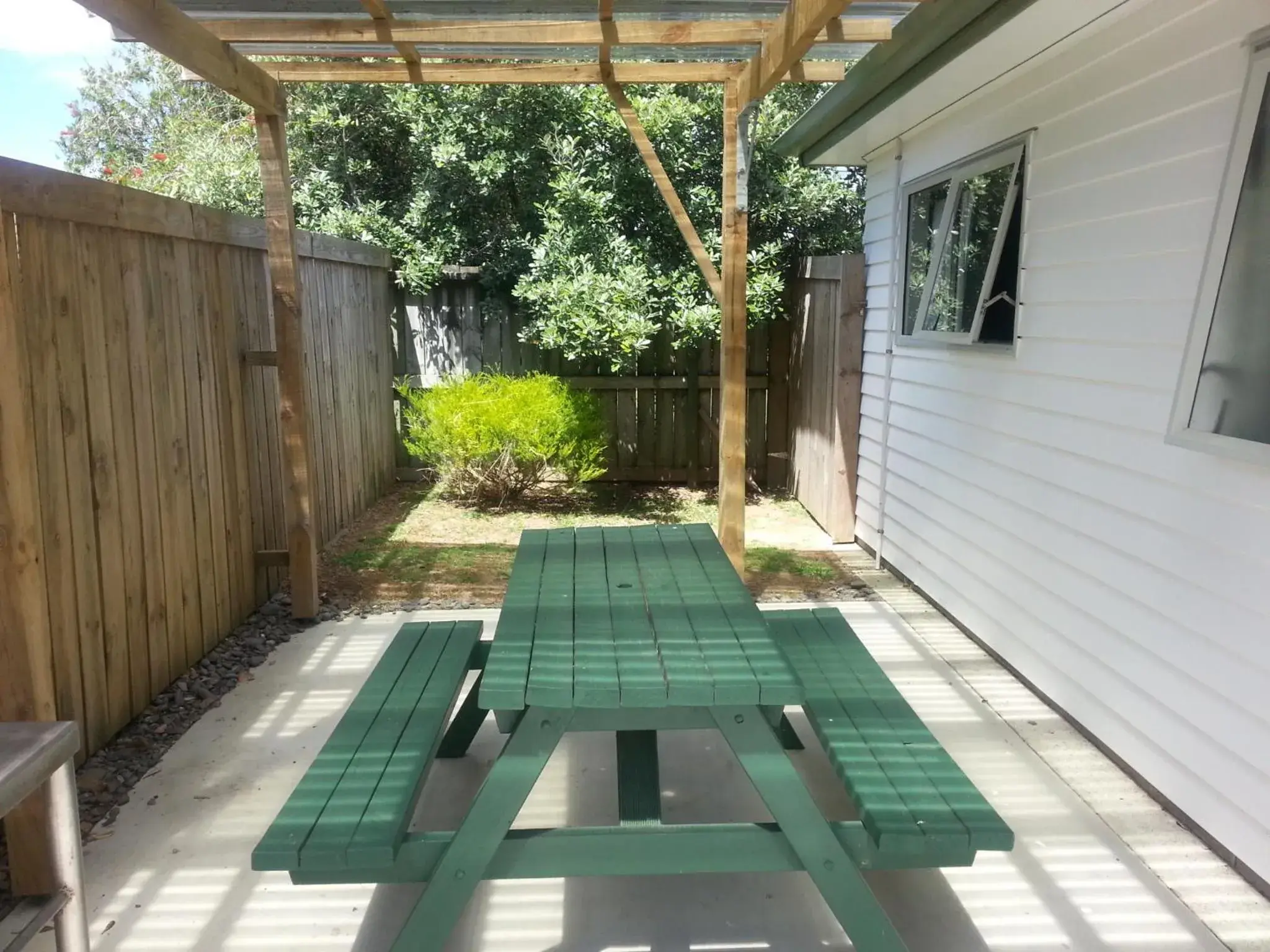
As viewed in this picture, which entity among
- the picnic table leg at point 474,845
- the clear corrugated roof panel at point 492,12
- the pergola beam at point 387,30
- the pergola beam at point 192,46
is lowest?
the picnic table leg at point 474,845

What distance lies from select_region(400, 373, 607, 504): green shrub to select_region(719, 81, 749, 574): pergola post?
2.44 meters

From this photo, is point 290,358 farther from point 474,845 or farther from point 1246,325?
point 1246,325

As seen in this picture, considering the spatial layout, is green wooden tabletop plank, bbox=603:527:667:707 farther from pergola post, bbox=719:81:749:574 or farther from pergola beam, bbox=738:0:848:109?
pergola beam, bbox=738:0:848:109

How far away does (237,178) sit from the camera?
401 inches

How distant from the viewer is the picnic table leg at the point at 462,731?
327cm

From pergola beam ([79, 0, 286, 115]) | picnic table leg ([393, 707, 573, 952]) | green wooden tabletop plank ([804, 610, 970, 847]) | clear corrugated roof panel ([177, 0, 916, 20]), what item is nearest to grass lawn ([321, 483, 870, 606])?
green wooden tabletop plank ([804, 610, 970, 847])

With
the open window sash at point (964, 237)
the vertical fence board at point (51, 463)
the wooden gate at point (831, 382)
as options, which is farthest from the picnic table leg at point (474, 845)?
the wooden gate at point (831, 382)

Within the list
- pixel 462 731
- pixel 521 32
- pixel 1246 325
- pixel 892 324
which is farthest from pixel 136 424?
pixel 892 324

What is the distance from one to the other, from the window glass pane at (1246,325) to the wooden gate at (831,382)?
3668 mm

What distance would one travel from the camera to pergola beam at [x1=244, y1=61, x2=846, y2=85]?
4.44 metres

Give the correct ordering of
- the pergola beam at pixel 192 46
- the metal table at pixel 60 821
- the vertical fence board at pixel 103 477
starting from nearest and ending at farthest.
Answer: the metal table at pixel 60 821 < the pergola beam at pixel 192 46 < the vertical fence board at pixel 103 477

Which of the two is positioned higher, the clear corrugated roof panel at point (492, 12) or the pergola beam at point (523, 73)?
the clear corrugated roof panel at point (492, 12)

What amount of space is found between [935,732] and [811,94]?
9.25 m

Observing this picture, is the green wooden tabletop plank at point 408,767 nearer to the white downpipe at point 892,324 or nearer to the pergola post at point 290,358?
the pergola post at point 290,358
